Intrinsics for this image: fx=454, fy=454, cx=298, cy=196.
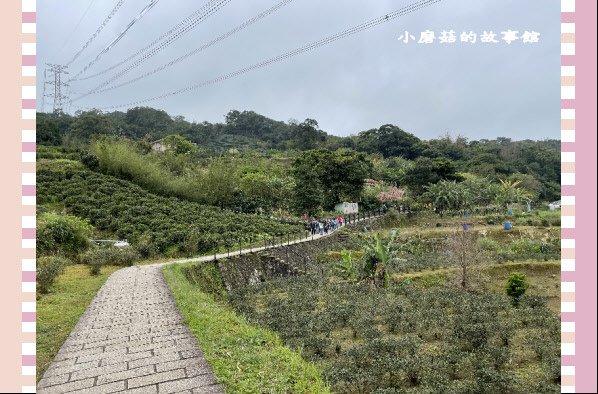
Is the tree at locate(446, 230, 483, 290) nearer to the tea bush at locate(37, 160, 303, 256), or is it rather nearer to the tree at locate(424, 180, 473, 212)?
the tea bush at locate(37, 160, 303, 256)

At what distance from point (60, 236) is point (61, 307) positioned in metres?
10.7

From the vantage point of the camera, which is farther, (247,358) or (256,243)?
(256,243)

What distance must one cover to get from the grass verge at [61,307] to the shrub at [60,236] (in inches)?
99.2

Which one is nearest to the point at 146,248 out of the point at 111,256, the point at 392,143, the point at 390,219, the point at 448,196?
the point at 111,256

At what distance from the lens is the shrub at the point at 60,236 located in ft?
64.0

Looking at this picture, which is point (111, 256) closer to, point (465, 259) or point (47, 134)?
point (465, 259)

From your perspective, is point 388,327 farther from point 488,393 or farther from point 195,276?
point 195,276

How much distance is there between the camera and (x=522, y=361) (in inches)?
363

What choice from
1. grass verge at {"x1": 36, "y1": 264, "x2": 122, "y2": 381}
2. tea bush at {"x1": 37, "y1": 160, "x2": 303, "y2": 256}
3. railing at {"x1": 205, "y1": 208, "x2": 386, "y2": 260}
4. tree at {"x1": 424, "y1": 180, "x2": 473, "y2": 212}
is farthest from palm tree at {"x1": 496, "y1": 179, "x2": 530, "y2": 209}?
grass verge at {"x1": 36, "y1": 264, "x2": 122, "y2": 381}

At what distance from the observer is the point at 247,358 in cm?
664

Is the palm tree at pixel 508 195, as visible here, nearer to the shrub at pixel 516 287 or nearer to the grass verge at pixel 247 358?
the shrub at pixel 516 287

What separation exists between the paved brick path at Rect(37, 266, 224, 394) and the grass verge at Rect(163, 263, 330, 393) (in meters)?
0.19

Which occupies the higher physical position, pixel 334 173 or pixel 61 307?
pixel 334 173

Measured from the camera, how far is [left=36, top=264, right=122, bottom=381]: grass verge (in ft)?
25.3
